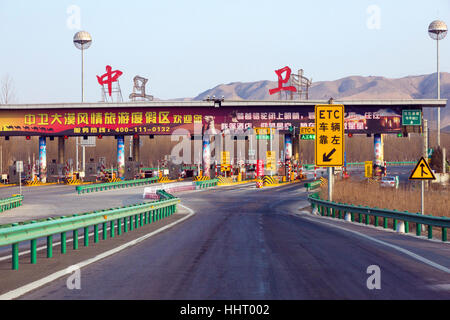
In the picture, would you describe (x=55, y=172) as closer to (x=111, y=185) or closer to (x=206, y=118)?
(x=111, y=185)

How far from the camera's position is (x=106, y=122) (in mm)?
63875

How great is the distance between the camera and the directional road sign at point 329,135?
27.5 m

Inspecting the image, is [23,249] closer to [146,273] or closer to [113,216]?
[113,216]

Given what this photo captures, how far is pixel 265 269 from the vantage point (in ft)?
36.1

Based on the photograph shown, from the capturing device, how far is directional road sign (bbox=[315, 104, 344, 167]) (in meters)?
27.5

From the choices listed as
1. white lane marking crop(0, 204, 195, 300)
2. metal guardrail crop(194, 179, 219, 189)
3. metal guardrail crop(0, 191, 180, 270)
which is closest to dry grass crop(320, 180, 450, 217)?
metal guardrail crop(0, 191, 180, 270)

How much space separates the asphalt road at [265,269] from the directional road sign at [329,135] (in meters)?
9.50

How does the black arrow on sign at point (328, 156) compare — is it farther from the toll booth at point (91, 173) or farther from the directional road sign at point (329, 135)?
the toll booth at point (91, 173)

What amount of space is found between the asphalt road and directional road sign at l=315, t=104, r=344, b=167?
31.2ft

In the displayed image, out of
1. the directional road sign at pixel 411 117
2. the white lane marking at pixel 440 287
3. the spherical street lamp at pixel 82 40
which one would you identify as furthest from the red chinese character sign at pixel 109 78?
the white lane marking at pixel 440 287

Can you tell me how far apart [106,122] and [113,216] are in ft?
153

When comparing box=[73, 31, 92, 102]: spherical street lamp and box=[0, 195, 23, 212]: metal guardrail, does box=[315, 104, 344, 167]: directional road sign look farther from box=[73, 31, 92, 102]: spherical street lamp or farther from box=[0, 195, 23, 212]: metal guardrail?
box=[73, 31, 92, 102]: spherical street lamp

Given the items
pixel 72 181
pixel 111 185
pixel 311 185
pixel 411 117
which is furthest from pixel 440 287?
pixel 72 181
